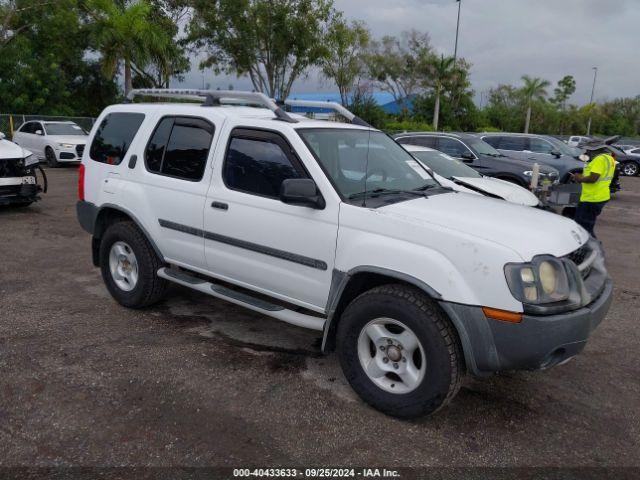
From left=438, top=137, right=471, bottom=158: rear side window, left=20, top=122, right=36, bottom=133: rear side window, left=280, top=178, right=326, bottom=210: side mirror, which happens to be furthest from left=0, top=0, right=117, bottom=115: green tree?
left=280, top=178, right=326, bottom=210: side mirror

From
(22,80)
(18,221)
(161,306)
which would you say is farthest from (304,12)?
(161,306)

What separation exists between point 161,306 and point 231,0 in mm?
26779

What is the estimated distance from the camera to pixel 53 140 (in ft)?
57.7

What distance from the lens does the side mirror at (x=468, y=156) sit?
1151 cm

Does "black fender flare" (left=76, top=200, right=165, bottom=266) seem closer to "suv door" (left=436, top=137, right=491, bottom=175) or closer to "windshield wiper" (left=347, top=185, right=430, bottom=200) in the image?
"windshield wiper" (left=347, top=185, right=430, bottom=200)

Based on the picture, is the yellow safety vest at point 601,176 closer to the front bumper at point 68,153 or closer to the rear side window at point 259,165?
the rear side window at point 259,165

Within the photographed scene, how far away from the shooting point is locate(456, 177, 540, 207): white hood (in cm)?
792

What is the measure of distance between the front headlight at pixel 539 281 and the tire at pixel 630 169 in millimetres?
23798

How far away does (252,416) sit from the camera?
10.8ft

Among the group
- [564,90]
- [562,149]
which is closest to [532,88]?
[564,90]

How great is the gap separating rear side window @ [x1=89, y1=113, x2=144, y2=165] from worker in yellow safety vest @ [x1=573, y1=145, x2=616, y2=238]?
6103 mm

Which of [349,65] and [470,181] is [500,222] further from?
[349,65]

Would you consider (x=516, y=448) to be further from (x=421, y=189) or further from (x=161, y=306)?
(x=161, y=306)

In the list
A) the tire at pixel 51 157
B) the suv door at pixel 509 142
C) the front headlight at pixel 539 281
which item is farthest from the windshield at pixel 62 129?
the front headlight at pixel 539 281
